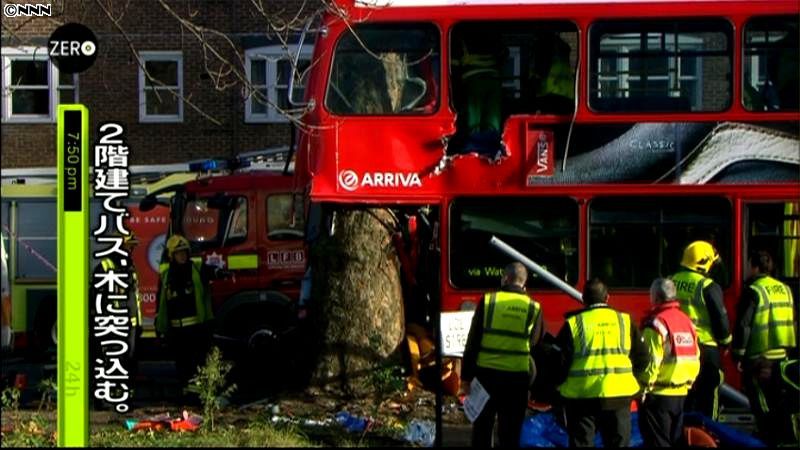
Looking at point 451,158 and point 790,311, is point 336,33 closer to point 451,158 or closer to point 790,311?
point 451,158

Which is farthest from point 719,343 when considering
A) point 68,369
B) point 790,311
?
point 68,369

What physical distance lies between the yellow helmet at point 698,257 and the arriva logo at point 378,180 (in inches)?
110

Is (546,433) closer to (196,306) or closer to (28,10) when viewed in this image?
(196,306)

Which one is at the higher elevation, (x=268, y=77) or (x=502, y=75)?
(x=268, y=77)

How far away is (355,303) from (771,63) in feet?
16.3

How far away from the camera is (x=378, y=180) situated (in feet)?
43.2

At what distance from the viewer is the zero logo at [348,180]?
13156 millimetres

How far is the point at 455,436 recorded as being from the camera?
12273mm

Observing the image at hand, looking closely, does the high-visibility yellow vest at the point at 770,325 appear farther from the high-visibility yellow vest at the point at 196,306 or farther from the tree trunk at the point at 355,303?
the high-visibility yellow vest at the point at 196,306

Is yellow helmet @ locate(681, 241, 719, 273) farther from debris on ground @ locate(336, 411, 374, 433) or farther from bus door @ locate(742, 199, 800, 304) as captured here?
debris on ground @ locate(336, 411, 374, 433)

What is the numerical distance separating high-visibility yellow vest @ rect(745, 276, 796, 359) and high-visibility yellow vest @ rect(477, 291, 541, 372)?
2.28 meters

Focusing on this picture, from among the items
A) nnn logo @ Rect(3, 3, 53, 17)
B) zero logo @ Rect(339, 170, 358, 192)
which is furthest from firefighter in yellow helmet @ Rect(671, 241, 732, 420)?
nnn logo @ Rect(3, 3, 53, 17)

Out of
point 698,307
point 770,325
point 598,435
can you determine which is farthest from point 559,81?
point 598,435

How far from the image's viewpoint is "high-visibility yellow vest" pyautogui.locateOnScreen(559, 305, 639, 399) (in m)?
9.87
